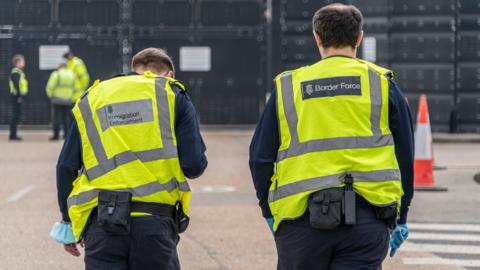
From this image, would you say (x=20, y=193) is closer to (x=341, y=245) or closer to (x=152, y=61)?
(x=152, y=61)

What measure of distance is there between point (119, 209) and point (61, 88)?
18.8 metres

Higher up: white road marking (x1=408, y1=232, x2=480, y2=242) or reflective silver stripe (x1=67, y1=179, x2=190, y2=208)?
reflective silver stripe (x1=67, y1=179, x2=190, y2=208)

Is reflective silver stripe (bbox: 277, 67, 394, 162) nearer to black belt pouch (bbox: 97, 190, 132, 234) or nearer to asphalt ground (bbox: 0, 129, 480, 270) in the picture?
black belt pouch (bbox: 97, 190, 132, 234)

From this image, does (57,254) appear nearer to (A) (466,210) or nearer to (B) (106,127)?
(B) (106,127)

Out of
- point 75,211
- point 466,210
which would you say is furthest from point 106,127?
point 466,210

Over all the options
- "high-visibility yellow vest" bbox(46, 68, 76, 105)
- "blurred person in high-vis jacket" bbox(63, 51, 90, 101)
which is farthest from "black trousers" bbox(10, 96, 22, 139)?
"blurred person in high-vis jacket" bbox(63, 51, 90, 101)

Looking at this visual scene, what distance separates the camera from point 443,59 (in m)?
25.2

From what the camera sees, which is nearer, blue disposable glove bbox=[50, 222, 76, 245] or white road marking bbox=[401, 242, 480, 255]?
blue disposable glove bbox=[50, 222, 76, 245]

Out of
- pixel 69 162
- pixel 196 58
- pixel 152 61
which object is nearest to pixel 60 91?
pixel 196 58

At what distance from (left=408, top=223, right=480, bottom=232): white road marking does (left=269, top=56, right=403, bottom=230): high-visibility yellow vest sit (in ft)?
22.0

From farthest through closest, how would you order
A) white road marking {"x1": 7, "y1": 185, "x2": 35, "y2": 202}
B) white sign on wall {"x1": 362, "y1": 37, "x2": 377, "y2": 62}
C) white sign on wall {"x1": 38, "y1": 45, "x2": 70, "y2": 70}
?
white sign on wall {"x1": 38, "y1": 45, "x2": 70, "y2": 70} → white sign on wall {"x1": 362, "y1": 37, "x2": 377, "y2": 62} → white road marking {"x1": 7, "y1": 185, "x2": 35, "y2": 202}

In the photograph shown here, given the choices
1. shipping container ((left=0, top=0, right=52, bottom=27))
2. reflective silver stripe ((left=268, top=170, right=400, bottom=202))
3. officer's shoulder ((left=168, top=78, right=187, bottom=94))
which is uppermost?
shipping container ((left=0, top=0, right=52, bottom=27))

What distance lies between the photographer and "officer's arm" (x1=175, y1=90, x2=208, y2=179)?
5391 mm

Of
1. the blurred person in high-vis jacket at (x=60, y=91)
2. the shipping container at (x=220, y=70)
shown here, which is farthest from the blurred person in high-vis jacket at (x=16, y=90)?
the shipping container at (x=220, y=70)
